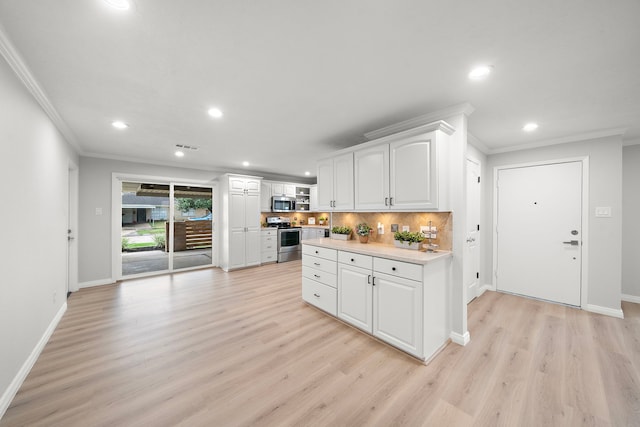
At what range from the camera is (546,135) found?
3354mm

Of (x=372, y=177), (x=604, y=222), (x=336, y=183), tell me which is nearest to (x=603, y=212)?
(x=604, y=222)

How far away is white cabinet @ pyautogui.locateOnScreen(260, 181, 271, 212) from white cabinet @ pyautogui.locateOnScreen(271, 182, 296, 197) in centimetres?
13

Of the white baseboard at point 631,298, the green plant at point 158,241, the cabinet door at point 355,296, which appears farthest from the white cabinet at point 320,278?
the green plant at point 158,241

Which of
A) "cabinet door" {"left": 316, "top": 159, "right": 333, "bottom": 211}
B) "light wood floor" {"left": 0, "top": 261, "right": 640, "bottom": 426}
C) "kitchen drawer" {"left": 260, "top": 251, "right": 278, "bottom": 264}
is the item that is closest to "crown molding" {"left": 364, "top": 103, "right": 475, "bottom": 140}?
"cabinet door" {"left": 316, "top": 159, "right": 333, "bottom": 211}

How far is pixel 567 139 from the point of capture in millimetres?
3387

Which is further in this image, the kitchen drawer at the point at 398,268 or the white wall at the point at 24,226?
the kitchen drawer at the point at 398,268

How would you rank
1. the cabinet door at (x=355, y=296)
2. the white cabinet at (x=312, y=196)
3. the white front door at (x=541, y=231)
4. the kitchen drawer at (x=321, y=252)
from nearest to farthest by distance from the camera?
the cabinet door at (x=355, y=296) < the kitchen drawer at (x=321, y=252) < the white front door at (x=541, y=231) < the white cabinet at (x=312, y=196)

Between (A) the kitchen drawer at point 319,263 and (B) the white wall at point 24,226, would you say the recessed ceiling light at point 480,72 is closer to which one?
(A) the kitchen drawer at point 319,263

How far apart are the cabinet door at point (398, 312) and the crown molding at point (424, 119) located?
180cm

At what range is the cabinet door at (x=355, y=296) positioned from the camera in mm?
2592

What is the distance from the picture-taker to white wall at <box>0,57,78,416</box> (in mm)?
1676

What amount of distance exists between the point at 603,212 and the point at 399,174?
308 centimetres

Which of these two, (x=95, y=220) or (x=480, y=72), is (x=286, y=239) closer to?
(x=95, y=220)

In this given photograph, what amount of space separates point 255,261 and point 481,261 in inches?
193
